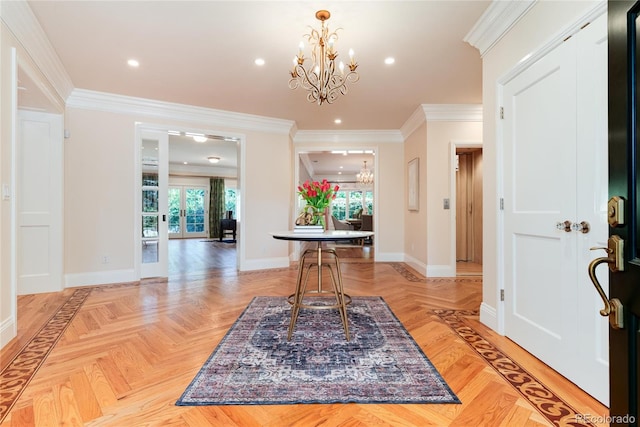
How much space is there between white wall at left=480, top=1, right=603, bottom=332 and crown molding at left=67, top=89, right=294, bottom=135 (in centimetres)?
332

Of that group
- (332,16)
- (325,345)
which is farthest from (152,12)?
(325,345)

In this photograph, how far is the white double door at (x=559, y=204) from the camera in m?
1.52

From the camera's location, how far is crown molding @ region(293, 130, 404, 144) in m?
5.75

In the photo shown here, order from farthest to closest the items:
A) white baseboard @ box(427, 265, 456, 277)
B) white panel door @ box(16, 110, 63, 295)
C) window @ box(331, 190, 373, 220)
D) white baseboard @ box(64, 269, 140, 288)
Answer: window @ box(331, 190, 373, 220) < white baseboard @ box(427, 265, 456, 277) < white baseboard @ box(64, 269, 140, 288) < white panel door @ box(16, 110, 63, 295)

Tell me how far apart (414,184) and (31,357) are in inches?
193

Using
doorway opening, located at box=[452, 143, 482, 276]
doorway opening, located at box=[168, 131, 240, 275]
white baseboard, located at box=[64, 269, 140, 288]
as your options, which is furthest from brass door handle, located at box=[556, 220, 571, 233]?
doorway opening, located at box=[168, 131, 240, 275]

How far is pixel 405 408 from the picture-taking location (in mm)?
1449

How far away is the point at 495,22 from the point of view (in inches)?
91.5

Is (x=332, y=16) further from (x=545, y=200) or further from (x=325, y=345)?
(x=325, y=345)

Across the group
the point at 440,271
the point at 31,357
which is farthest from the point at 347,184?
the point at 31,357

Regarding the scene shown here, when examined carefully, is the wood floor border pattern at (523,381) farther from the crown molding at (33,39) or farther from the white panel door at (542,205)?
the crown molding at (33,39)

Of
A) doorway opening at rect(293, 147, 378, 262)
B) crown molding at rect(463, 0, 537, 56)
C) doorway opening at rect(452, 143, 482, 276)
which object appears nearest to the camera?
crown molding at rect(463, 0, 537, 56)

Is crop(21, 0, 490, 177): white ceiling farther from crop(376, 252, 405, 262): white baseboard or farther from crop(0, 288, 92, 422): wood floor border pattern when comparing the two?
crop(376, 252, 405, 262): white baseboard

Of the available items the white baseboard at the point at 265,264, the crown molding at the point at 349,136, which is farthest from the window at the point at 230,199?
the white baseboard at the point at 265,264
